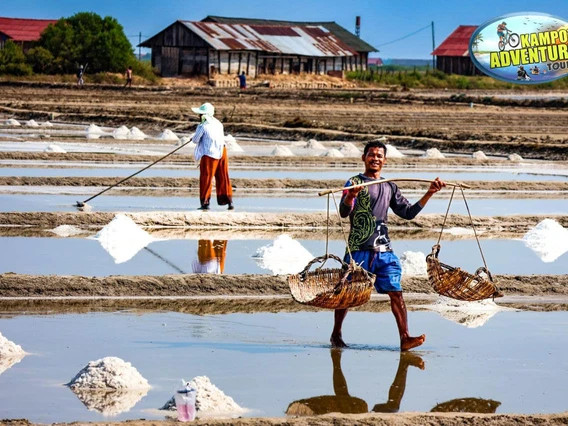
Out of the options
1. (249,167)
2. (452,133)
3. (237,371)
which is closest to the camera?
(237,371)

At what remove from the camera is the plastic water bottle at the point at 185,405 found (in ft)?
15.5

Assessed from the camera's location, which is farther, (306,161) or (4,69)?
(4,69)

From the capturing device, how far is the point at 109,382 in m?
5.37

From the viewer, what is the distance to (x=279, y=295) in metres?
7.77

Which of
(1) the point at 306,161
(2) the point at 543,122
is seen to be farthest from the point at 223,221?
(2) the point at 543,122

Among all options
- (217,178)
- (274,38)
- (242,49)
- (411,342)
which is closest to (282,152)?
(217,178)

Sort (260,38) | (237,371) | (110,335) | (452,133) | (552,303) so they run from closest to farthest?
1. (237,371)
2. (110,335)
3. (552,303)
4. (452,133)
5. (260,38)

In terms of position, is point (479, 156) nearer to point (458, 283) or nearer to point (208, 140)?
point (208, 140)

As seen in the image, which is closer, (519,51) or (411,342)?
(411,342)

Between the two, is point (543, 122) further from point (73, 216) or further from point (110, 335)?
point (110, 335)

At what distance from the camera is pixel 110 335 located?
21.4ft

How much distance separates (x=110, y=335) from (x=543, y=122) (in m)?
25.1

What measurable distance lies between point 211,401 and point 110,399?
48 cm

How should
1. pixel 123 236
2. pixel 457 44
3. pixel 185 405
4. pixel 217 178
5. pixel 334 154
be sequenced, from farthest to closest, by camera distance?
pixel 457 44 → pixel 334 154 → pixel 217 178 → pixel 123 236 → pixel 185 405
